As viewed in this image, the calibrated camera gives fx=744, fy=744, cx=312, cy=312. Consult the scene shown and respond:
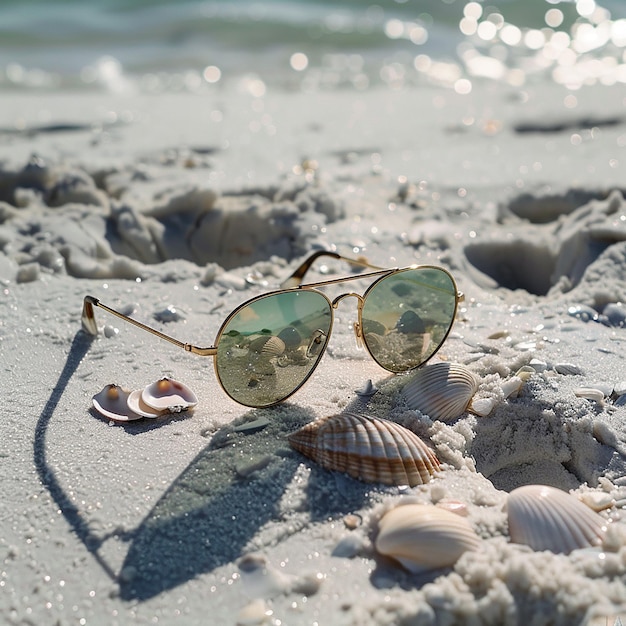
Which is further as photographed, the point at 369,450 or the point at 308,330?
the point at 308,330

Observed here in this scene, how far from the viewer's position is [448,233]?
320cm

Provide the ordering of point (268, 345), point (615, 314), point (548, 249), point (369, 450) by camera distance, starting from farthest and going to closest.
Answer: point (548, 249), point (615, 314), point (268, 345), point (369, 450)

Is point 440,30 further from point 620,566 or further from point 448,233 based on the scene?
point 620,566

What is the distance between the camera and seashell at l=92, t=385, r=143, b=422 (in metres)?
2.01

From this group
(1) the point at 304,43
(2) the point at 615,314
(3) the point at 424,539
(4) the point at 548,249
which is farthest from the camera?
(1) the point at 304,43

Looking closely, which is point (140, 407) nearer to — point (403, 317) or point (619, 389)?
point (403, 317)

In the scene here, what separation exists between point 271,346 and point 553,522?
0.84 m

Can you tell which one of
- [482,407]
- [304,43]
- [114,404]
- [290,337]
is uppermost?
[304,43]

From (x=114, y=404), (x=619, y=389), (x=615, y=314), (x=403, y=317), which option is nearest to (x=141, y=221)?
(x=114, y=404)

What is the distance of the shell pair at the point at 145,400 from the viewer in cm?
202

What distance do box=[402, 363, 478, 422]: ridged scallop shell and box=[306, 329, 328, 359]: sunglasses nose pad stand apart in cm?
27

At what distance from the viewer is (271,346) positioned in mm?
2021

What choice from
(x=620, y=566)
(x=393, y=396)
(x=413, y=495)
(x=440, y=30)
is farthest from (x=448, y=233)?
(x=440, y=30)

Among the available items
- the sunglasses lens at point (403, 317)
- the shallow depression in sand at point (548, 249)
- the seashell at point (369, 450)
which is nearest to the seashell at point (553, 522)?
the seashell at point (369, 450)
